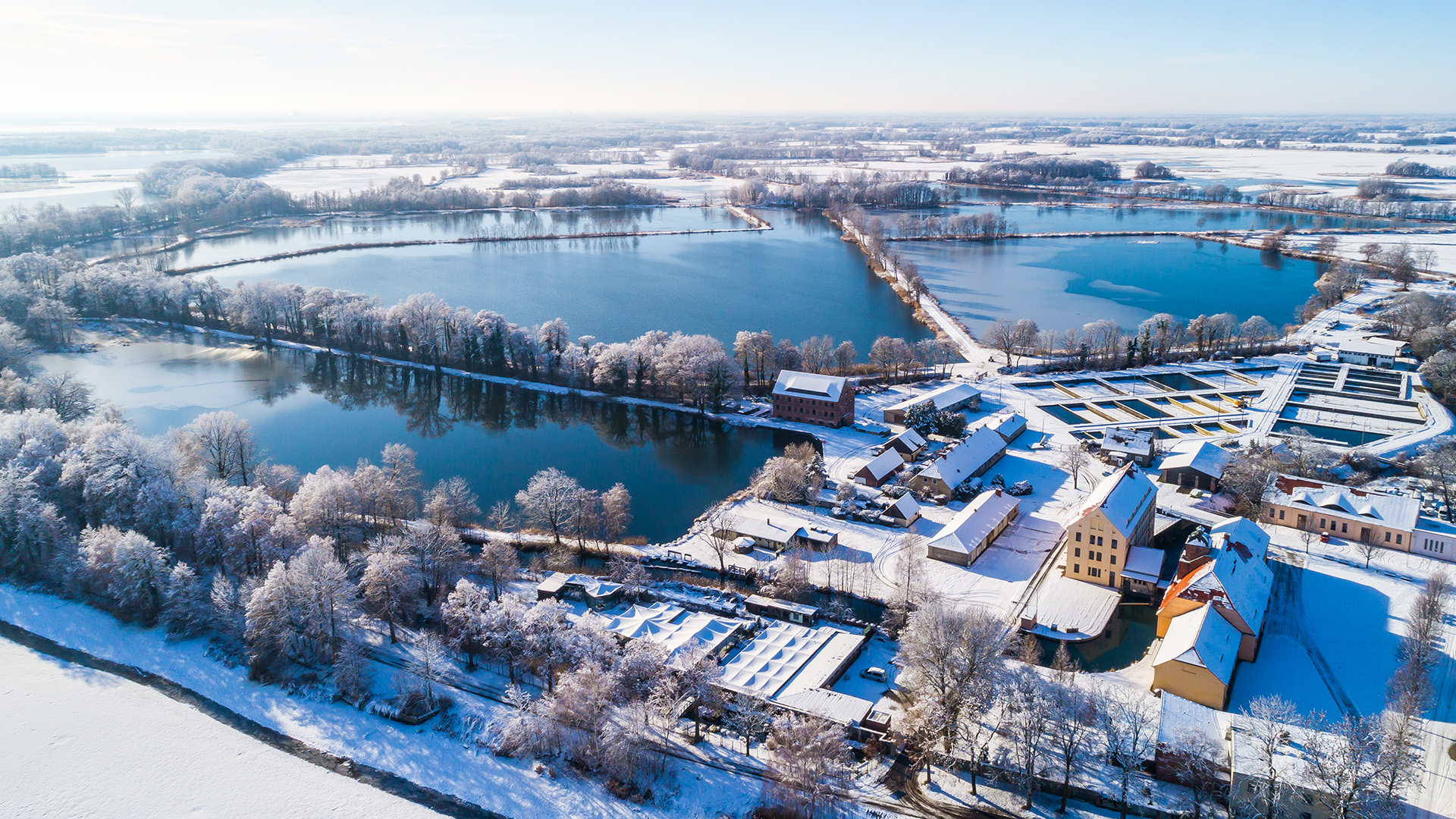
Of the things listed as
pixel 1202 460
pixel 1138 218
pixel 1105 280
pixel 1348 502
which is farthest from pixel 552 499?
pixel 1138 218

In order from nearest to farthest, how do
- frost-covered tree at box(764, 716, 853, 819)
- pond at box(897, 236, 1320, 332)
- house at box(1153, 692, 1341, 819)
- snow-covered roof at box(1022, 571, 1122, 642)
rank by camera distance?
house at box(1153, 692, 1341, 819), frost-covered tree at box(764, 716, 853, 819), snow-covered roof at box(1022, 571, 1122, 642), pond at box(897, 236, 1320, 332)

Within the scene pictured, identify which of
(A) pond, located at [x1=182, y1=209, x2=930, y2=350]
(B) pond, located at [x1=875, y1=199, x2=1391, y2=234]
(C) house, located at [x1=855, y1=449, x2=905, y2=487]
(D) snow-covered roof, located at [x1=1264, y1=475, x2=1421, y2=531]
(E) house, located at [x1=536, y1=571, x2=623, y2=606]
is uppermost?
(B) pond, located at [x1=875, y1=199, x2=1391, y2=234]

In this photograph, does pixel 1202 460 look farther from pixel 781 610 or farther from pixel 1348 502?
pixel 781 610

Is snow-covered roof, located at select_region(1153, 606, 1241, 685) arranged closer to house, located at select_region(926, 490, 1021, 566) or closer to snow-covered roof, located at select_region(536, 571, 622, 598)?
house, located at select_region(926, 490, 1021, 566)

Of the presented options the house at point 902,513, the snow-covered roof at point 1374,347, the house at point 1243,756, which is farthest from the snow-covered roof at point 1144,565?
the snow-covered roof at point 1374,347

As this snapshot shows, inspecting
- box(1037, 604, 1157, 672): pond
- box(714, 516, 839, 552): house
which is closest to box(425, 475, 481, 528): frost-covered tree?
box(714, 516, 839, 552): house

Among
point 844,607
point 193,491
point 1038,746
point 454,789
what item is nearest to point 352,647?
point 454,789
